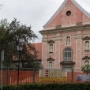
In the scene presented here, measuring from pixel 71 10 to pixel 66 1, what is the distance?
2220 millimetres

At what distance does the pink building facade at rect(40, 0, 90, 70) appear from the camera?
5531cm

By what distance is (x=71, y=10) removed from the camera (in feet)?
191

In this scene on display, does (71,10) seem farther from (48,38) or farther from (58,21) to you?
(48,38)

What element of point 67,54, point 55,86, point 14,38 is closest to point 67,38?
point 67,54

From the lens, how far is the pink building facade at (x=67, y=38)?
181 ft

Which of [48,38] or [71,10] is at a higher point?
[71,10]

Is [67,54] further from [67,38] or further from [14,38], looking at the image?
[14,38]

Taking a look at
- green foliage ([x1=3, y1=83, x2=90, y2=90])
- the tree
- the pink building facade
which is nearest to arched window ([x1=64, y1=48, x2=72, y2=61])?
the pink building facade

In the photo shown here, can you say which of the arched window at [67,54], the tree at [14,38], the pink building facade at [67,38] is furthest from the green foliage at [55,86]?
the arched window at [67,54]

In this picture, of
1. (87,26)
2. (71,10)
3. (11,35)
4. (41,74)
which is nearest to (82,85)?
(41,74)

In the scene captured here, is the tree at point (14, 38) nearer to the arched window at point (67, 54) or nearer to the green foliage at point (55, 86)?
the green foliage at point (55, 86)

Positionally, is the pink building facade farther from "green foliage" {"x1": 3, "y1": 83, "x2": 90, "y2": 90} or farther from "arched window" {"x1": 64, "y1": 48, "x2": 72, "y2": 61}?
"green foliage" {"x1": 3, "y1": 83, "x2": 90, "y2": 90}

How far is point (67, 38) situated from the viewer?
58.1m

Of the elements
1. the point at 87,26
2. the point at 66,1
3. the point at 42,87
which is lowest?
the point at 42,87
